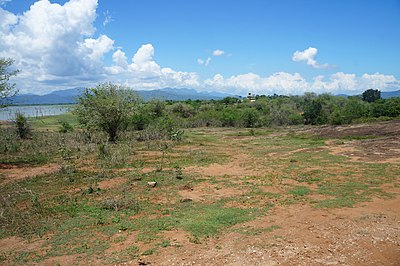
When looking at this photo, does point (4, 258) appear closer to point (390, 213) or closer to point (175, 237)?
point (175, 237)

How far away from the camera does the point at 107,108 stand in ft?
88.5

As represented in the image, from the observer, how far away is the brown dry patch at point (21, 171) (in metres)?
15.3

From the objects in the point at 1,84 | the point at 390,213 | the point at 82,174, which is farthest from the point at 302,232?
the point at 1,84

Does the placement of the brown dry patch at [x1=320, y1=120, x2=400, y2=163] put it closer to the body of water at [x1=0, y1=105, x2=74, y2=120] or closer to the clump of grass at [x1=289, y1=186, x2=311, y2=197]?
the clump of grass at [x1=289, y1=186, x2=311, y2=197]

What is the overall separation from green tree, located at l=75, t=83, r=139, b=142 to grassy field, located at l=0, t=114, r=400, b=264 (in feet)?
23.4

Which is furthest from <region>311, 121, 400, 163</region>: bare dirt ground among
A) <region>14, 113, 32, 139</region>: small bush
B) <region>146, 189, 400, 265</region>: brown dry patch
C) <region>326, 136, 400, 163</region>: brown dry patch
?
<region>14, 113, 32, 139</region>: small bush

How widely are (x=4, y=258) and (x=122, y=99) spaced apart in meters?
22.8

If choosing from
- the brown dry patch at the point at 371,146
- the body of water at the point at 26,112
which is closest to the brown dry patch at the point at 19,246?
the body of water at the point at 26,112

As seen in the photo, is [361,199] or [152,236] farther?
[361,199]

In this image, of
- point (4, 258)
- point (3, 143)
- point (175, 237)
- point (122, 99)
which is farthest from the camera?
point (122, 99)

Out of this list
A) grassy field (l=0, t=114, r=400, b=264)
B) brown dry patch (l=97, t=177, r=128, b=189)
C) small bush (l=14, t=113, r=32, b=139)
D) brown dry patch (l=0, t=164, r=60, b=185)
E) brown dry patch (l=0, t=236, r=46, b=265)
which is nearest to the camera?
brown dry patch (l=0, t=236, r=46, b=265)

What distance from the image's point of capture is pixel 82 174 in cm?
1599

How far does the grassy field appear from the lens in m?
7.77

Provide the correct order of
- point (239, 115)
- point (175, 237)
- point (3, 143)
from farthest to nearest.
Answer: point (239, 115) < point (3, 143) < point (175, 237)
